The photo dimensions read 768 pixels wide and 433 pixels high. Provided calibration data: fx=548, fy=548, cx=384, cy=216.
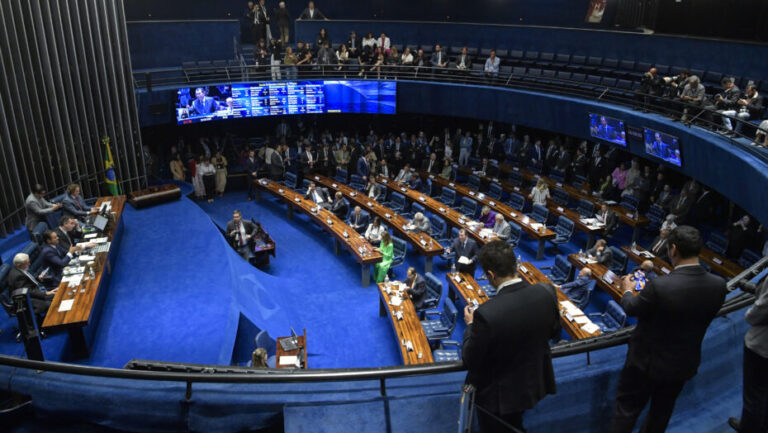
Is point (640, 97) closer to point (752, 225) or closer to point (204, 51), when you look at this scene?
point (752, 225)

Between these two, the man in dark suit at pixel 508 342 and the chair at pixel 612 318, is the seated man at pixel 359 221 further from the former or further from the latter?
the man in dark suit at pixel 508 342

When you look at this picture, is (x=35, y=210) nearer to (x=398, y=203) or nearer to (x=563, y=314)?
(x=398, y=203)

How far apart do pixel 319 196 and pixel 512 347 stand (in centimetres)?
1353

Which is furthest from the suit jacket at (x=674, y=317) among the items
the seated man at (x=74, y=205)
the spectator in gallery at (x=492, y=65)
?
the spectator in gallery at (x=492, y=65)

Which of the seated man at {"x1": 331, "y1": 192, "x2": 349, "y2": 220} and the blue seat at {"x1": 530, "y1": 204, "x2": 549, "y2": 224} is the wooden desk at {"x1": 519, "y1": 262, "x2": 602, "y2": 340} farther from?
the seated man at {"x1": 331, "y1": 192, "x2": 349, "y2": 220}

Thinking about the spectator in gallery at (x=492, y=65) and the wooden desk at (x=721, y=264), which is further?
the spectator in gallery at (x=492, y=65)

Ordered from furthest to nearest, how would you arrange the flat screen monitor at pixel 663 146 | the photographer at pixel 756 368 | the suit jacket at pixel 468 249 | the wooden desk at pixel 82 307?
the flat screen monitor at pixel 663 146 → the suit jacket at pixel 468 249 → the wooden desk at pixel 82 307 → the photographer at pixel 756 368

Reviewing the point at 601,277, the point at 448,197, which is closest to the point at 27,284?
the point at 601,277

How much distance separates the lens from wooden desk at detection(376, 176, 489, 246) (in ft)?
43.7

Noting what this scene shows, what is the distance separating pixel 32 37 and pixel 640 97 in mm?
14723

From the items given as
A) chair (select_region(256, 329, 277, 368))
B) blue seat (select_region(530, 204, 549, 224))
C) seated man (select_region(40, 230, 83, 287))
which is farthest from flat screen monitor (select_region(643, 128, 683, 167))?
seated man (select_region(40, 230, 83, 287))

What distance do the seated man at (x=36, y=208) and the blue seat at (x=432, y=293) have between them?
7.23m

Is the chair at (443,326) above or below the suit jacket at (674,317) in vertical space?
below

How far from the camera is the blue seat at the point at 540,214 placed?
14250mm
